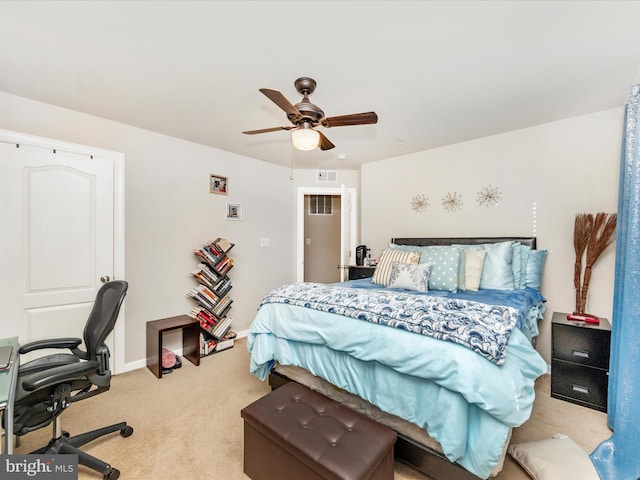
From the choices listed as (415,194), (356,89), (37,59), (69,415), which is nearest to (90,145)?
(37,59)

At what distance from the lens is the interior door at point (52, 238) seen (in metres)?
2.36

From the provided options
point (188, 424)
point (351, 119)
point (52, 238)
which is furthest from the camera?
point (52, 238)

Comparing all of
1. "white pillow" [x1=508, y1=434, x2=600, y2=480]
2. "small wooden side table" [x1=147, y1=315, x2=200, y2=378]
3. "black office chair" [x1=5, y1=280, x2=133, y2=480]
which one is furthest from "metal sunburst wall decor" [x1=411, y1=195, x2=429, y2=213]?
"black office chair" [x1=5, y1=280, x2=133, y2=480]

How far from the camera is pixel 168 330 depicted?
296cm

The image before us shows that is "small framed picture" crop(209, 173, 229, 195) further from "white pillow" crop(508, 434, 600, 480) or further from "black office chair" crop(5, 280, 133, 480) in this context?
"white pillow" crop(508, 434, 600, 480)

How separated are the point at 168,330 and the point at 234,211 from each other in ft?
5.62

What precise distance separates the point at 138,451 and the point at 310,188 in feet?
11.8

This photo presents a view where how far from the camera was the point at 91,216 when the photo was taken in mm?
2748

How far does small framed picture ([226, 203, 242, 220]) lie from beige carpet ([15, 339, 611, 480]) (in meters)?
1.94

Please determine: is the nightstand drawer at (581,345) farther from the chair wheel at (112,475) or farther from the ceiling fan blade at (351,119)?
the chair wheel at (112,475)

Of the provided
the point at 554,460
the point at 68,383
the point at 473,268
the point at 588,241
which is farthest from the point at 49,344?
the point at 588,241

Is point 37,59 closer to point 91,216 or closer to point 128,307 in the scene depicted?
point 91,216

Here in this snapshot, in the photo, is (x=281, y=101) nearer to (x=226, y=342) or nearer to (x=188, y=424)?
(x=188, y=424)

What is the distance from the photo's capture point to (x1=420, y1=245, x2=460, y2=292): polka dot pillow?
2879mm
